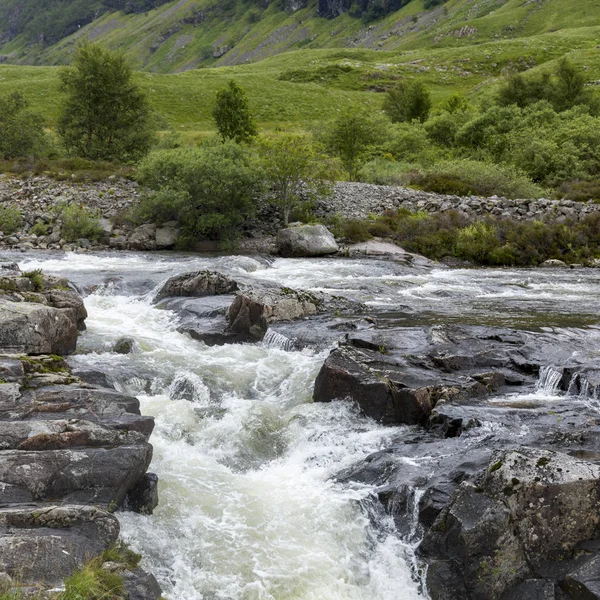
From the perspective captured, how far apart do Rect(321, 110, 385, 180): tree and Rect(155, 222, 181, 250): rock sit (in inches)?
824

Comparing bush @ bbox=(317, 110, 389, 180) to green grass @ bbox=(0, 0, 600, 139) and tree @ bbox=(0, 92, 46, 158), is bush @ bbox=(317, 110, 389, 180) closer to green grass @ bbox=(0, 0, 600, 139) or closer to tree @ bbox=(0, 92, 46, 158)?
green grass @ bbox=(0, 0, 600, 139)

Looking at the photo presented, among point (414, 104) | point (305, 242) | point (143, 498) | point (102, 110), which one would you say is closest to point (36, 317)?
point (143, 498)

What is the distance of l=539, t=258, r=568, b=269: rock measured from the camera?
3123 centimetres

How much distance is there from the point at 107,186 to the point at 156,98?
5240cm

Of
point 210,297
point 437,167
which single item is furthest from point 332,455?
point 437,167

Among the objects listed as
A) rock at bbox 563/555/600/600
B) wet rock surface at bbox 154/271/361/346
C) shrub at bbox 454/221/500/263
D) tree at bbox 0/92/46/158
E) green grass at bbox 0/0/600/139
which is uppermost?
green grass at bbox 0/0/600/139

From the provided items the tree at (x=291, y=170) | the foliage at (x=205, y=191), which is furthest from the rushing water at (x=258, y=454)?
the tree at (x=291, y=170)

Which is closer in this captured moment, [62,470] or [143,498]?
[62,470]

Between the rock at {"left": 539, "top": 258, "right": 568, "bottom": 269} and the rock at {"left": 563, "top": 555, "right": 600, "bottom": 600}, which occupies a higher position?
the rock at {"left": 563, "top": 555, "right": 600, "bottom": 600}

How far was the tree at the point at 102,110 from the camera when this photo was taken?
47.6 m

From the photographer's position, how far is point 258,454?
12.4 metres

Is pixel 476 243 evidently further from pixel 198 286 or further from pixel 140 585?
pixel 140 585

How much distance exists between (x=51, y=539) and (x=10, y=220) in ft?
103

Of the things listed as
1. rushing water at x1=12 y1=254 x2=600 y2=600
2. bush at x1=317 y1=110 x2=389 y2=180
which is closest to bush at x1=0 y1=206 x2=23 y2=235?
rushing water at x1=12 y1=254 x2=600 y2=600
